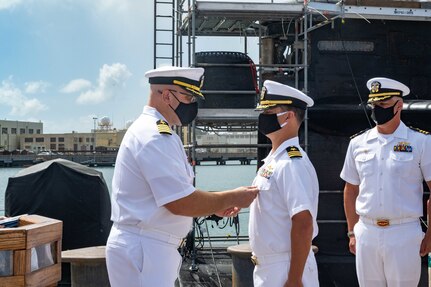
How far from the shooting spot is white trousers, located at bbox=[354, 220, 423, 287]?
13.4 ft

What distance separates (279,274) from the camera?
306cm

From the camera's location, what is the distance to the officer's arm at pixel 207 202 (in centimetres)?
283

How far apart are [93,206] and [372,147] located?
144 inches

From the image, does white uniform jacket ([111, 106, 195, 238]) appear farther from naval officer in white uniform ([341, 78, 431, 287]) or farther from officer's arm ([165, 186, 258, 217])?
naval officer in white uniform ([341, 78, 431, 287])

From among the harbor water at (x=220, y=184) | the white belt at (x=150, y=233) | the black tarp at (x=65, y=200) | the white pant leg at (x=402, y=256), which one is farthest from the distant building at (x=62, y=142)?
the white belt at (x=150, y=233)

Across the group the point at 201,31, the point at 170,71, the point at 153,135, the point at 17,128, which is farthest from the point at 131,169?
the point at 17,128

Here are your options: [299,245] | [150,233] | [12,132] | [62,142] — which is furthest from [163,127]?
[12,132]

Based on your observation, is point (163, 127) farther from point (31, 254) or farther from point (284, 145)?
point (31, 254)

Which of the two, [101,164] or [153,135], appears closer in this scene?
[153,135]

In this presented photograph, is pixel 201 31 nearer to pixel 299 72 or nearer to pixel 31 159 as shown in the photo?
pixel 299 72

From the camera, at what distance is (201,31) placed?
866cm

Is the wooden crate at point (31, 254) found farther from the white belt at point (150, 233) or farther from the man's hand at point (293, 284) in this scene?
the man's hand at point (293, 284)

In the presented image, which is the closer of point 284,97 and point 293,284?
point 293,284

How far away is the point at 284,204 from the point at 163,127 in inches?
31.3
